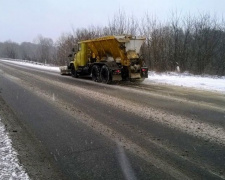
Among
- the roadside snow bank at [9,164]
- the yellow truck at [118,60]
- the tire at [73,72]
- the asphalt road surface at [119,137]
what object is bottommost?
the roadside snow bank at [9,164]

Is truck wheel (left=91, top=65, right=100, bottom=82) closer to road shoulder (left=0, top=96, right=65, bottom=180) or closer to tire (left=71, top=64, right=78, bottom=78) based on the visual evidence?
tire (left=71, top=64, right=78, bottom=78)

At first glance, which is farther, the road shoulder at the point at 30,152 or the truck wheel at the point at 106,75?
the truck wheel at the point at 106,75

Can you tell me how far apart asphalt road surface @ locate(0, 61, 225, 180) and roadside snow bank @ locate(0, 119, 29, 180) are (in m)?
0.12

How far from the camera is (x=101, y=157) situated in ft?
15.1

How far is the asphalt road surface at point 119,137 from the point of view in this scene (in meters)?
4.11

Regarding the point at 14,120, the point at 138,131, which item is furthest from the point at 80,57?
the point at 138,131

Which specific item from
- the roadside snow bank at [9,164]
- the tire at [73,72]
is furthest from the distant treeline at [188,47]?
the roadside snow bank at [9,164]

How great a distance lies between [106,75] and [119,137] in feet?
32.7

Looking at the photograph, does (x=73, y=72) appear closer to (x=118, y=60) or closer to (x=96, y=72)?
(x=96, y=72)

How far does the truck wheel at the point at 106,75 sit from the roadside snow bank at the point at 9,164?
9.79m

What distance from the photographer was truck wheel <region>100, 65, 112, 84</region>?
1498 centimetres

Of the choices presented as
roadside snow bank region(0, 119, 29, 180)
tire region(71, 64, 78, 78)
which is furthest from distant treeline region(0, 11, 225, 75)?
roadside snow bank region(0, 119, 29, 180)

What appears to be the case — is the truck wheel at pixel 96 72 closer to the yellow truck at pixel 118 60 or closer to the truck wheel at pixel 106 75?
the yellow truck at pixel 118 60

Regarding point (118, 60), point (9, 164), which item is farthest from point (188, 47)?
point (9, 164)
